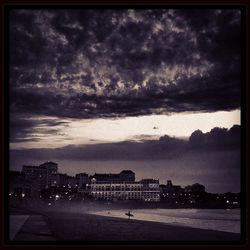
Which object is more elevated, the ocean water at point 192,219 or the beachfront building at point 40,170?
the beachfront building at point 40,170

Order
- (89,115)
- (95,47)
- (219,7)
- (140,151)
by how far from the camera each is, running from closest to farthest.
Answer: (219,7) → (95,47) → (89,115) → (140,151)

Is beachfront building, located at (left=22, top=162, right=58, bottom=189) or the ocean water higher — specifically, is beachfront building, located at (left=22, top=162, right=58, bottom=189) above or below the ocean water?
above

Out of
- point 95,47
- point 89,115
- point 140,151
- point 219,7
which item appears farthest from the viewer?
point 140,151

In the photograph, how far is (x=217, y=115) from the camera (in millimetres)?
7375

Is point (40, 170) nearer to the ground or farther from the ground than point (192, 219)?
farther from the ground

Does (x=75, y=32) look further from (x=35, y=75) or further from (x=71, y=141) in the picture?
(x=71, y=141)

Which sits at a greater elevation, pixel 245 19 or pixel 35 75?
pixel 245 19

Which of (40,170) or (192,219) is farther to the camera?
(192,219)

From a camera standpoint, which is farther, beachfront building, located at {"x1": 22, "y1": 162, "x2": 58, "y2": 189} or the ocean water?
the ocean water

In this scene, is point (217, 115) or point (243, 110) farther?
point (217, 115)

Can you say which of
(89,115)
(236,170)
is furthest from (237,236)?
(89,115)

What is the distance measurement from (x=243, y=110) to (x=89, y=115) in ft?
8.96

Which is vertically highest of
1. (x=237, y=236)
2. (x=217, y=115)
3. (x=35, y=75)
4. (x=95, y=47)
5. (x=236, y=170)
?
(x=95, y=47)

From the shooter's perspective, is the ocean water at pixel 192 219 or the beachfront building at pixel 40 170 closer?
the beachfront building at pixel 40 170
